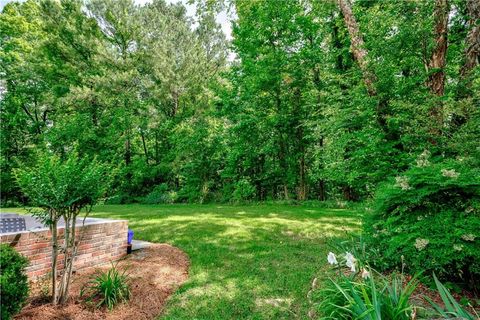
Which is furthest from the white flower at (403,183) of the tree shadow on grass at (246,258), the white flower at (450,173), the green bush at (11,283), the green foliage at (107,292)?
the green bush at (11,283)

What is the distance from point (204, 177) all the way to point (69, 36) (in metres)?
11.0

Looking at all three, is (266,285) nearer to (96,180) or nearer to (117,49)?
(96,180)

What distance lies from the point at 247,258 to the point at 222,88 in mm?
9754

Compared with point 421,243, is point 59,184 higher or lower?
higher

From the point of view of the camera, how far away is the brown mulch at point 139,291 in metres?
2.54

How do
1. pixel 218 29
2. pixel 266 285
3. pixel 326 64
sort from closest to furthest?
pixel 266 285
pixel 326 64
pixel 218 29

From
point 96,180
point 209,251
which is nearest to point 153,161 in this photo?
point 209,251

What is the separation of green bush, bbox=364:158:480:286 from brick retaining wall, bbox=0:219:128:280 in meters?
3.56

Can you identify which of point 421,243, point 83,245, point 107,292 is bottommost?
point 107,292

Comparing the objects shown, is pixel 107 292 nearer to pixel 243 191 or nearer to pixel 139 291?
pixel 139 291

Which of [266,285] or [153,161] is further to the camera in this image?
[153,161]

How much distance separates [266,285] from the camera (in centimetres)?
318

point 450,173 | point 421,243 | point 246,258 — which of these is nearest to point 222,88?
point 246,258

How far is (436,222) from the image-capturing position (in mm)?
2469
